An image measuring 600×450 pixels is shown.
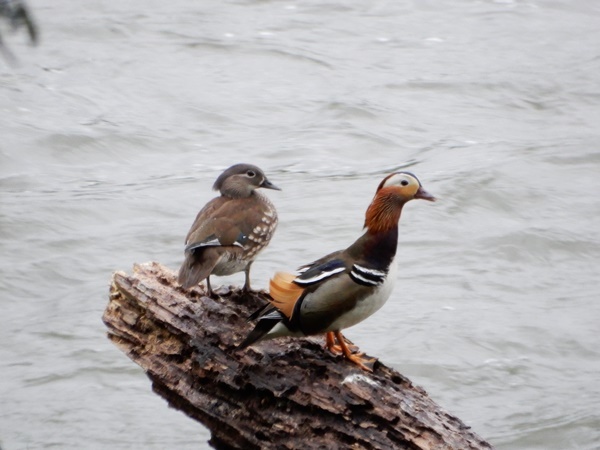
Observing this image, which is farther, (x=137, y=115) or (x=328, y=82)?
(x=328, y=82)

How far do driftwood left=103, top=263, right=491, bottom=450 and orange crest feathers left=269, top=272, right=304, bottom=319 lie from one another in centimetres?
28

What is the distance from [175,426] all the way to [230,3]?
8.70 m

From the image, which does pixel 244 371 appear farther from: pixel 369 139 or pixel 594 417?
pixel 369 139

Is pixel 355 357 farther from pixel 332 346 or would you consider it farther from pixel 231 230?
pixel 231 230

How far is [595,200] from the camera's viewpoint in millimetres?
10391

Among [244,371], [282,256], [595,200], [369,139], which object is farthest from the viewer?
[369,139]

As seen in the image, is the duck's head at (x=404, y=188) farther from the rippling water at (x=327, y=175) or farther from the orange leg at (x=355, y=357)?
the rippling water at (x=327, y=175)

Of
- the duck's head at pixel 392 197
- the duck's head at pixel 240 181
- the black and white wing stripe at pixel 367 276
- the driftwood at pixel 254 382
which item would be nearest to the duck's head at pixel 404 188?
the duck's head at pixel 392 197

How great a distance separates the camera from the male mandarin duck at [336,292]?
4613mm

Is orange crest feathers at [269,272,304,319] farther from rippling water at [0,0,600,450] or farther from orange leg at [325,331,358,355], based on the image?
rippling water at [0,0,600,450]

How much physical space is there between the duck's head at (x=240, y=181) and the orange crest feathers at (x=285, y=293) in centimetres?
119

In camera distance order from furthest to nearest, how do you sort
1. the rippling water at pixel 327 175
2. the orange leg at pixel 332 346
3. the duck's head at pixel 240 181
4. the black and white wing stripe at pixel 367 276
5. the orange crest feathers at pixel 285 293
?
the rippling water at pixel 327 175
the duck's head at pixel 240 181
the orange leg at pixel 332 346
the black and white wing stripe at pixel 367 276
the orange crest feathers at pixel 285 293

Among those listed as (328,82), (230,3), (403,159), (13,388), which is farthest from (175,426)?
(230,3)

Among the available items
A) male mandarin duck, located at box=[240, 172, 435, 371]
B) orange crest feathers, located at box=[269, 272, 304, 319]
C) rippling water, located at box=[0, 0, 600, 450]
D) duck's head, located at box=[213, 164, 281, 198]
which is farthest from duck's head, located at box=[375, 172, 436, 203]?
rippling water, located at box=[0, 0, 600, 450]
